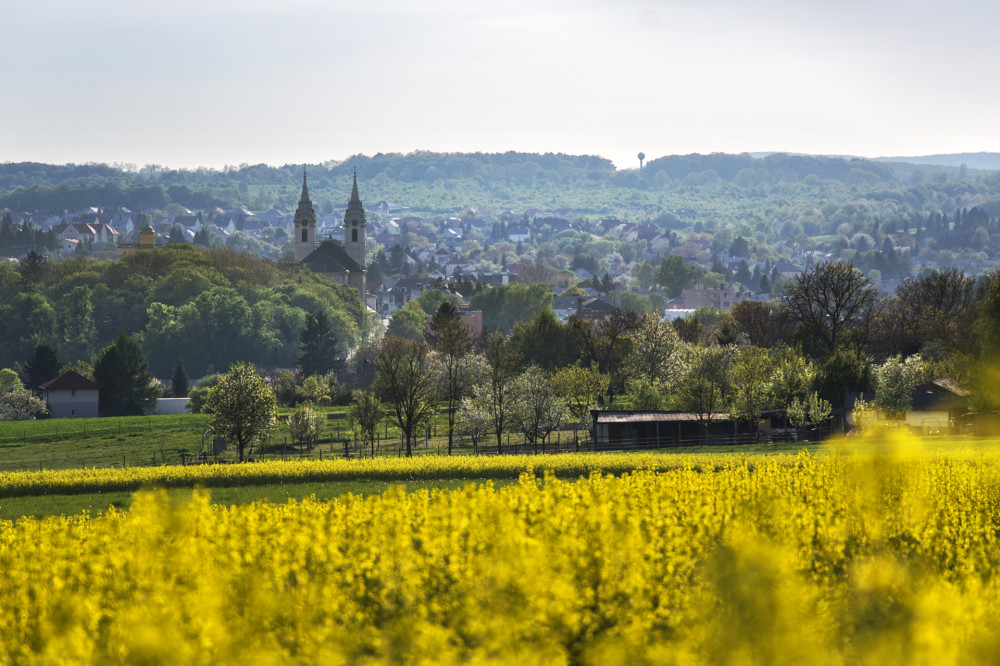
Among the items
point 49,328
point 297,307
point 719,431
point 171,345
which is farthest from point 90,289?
point 719,431

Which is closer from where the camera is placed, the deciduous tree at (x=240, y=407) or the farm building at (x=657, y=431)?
Result: the deciduous tree at (x=240, y=407)

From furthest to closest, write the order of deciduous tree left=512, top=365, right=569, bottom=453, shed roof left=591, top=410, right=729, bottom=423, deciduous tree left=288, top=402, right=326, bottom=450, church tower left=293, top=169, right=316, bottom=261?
church tower left=293, top=169, right=316, bottom=261
deciduous tree left=288, top=402, right=326, bottom=450
deciduous tree left=512, top=365, right=569, bottom=453
shed roof left=591, top=410, right=729, bottom=423

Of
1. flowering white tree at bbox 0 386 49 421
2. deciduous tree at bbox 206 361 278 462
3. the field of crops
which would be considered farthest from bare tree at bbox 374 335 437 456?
the field of crops

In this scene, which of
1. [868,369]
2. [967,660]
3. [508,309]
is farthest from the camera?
[508,309]

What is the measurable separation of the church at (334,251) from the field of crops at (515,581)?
168129 mm

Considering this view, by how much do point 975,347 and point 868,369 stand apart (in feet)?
27.0

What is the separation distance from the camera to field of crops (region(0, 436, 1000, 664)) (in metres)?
9.27

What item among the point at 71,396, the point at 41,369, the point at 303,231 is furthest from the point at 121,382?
the point at 303,231

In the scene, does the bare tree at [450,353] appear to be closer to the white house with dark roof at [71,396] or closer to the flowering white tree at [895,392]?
the flowering white tree at [895,392]

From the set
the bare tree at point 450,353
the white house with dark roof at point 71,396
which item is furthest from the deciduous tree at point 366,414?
the white house with dark roof at point 71,396

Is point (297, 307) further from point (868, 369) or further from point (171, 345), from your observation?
point (868, 369)

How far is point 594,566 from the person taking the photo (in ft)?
42.5

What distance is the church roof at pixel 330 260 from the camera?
612ft

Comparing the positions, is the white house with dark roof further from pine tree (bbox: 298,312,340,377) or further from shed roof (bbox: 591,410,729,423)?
shed roof (bbox: 591,410,729,423)
